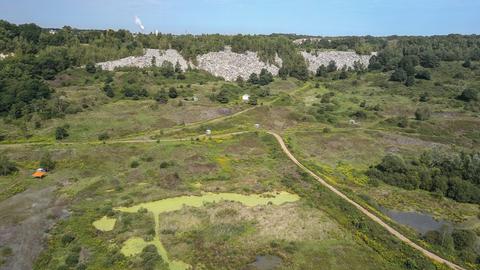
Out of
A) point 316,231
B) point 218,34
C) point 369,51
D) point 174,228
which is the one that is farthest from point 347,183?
point 369,51

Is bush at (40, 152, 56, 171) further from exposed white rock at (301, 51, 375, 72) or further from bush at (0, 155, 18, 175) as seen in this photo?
exposed white rock at (301, 51, 375, 72)

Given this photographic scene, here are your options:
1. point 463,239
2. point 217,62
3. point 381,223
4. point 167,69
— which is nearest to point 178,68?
point 167,69

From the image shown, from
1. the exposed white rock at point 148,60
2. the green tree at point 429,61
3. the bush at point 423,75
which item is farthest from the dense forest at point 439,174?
the green tree at point 429,61

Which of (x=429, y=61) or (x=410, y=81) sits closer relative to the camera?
(x=410, y=81)

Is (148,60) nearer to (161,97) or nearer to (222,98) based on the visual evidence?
(161,97)

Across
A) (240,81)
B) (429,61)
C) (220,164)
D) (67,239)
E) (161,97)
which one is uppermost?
(429,61)

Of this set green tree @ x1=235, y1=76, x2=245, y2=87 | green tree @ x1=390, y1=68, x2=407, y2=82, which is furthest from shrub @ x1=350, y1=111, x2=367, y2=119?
green tree @ x1=390, y1=68, x2=407, y2=82

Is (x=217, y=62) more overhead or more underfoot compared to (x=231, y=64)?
more overhead
